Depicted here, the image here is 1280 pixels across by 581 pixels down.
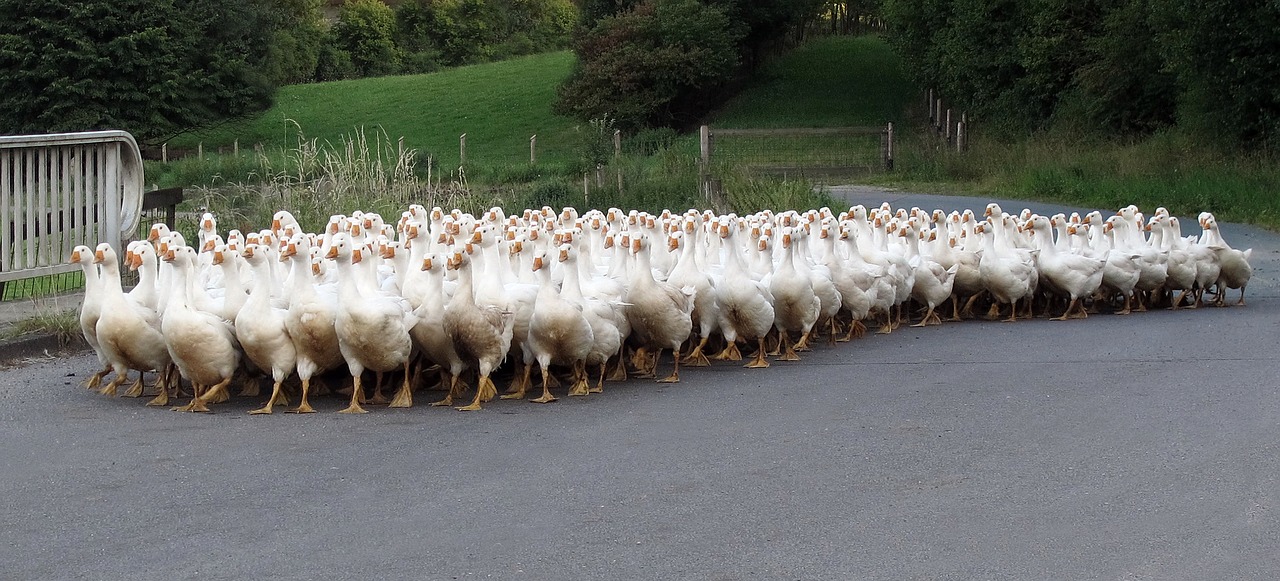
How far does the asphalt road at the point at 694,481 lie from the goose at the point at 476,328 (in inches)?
12.4

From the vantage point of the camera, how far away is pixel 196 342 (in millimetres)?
8789

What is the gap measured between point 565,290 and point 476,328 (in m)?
0.82

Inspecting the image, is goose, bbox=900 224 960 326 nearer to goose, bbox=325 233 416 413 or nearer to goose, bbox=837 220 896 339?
goose, bbox=837 220 896 339

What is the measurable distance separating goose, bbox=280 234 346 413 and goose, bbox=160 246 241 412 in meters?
0.45

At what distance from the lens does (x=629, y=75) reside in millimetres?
50562

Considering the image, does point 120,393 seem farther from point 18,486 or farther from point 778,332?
point 778,332

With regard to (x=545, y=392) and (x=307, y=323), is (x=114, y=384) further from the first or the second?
(x=545, y=392)

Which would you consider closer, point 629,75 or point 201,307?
point 201,307

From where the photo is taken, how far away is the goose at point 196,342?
28.8 feet

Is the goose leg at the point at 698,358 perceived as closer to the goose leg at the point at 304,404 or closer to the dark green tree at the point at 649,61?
the goose leg at the point at 304,404

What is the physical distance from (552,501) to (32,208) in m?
7.70

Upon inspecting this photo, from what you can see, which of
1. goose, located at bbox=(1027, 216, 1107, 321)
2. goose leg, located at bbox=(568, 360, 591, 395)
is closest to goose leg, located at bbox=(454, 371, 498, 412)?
goose leg, located at bbox=(568, 360, 591, 395)

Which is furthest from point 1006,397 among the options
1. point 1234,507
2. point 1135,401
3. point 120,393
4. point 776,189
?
point 776,189

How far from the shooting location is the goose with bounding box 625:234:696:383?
33.3 feet
